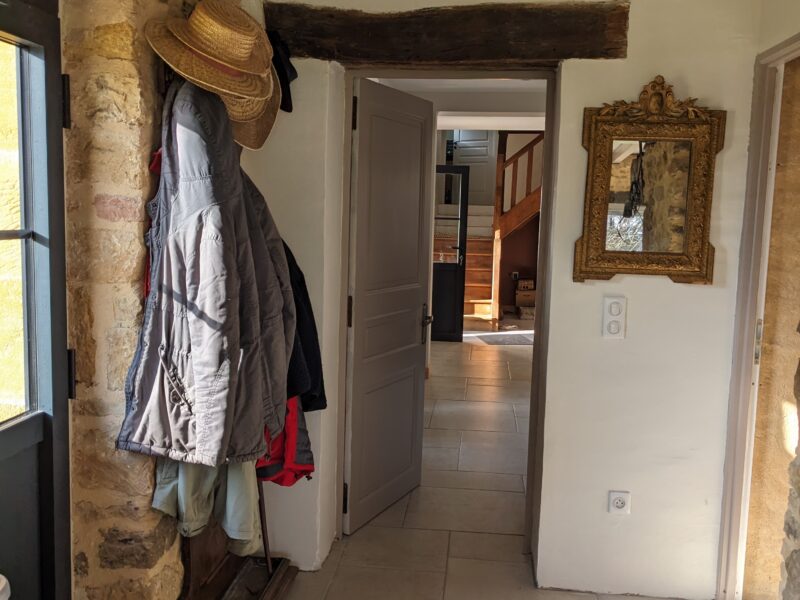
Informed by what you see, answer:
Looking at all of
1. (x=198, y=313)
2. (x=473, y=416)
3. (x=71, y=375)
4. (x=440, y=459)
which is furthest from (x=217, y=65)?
(x=473, y=416)

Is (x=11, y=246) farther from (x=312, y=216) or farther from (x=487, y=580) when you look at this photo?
(x=487, y=580)

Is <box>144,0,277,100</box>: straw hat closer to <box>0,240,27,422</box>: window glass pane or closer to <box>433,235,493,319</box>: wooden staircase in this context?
<box>0,240,27,422</box>: window glass pane

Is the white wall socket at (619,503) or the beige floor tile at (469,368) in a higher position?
the white wall socket at (619,503)

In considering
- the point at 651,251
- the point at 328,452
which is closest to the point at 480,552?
the point at 328,452

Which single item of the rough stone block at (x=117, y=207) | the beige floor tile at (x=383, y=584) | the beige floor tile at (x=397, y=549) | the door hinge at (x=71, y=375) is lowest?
the beige floor tile at (x=383, y=584)

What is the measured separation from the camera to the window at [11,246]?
1.91 meters

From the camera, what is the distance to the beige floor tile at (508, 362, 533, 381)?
689cm

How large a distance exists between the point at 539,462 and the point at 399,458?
0.97 meters

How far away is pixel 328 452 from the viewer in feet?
10.7

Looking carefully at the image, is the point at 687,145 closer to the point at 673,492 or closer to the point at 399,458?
the point at 673,492

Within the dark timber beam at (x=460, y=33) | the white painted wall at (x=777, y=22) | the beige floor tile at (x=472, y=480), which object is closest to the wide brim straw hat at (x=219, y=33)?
the dark timber beam at (x=460, y=33)

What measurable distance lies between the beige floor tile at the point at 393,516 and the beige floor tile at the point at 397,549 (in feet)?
0.16

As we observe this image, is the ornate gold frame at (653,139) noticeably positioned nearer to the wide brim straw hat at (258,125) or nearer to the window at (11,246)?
the wide brim straw hat at (258,125)

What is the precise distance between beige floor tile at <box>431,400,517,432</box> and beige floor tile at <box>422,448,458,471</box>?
19.8 inches
